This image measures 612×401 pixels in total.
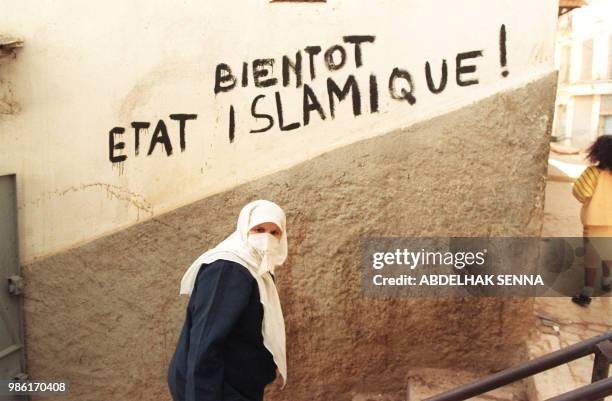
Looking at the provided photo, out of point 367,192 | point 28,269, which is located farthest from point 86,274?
point 367,192

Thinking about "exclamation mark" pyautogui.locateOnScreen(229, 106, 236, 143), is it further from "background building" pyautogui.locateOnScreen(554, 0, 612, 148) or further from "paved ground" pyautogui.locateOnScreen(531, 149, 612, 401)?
"background building" pyautogui.locateOnScreen(554, 0, 612, 148)

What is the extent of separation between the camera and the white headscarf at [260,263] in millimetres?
2068

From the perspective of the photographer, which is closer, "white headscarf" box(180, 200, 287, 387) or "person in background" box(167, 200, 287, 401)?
"person in background" box(167, 200, 287, 401)

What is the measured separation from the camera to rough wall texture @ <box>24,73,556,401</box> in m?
3.29

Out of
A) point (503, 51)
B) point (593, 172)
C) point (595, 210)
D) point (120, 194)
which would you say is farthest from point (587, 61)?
point (120, 194)

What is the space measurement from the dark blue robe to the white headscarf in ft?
0.09

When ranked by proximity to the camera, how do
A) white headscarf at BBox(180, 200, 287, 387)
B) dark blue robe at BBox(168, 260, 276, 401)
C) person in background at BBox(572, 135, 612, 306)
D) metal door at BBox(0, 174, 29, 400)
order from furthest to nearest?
person in background at BBox(572, 135, 612, 306) < metal door at BBox(0, 174, 29, 400) < white headscarf at BBox(180, 200, 287, 387) < dark blue robe at BBox(168, 260, 276, 401)

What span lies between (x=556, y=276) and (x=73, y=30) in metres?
3.96

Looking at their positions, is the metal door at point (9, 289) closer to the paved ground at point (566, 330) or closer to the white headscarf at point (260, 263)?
the white headscarf at point (260, 263)

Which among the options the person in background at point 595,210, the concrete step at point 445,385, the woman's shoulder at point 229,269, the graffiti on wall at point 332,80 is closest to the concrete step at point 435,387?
the concrete step at point 445,385

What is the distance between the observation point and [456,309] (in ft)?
11.4

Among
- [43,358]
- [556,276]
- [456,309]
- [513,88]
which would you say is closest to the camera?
[513,88]

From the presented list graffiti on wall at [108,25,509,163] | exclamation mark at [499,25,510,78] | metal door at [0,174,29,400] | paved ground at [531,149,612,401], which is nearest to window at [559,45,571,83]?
paved ground at [531,149,612,401]

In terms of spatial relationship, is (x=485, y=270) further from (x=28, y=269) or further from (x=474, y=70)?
(x=28, y=269)
